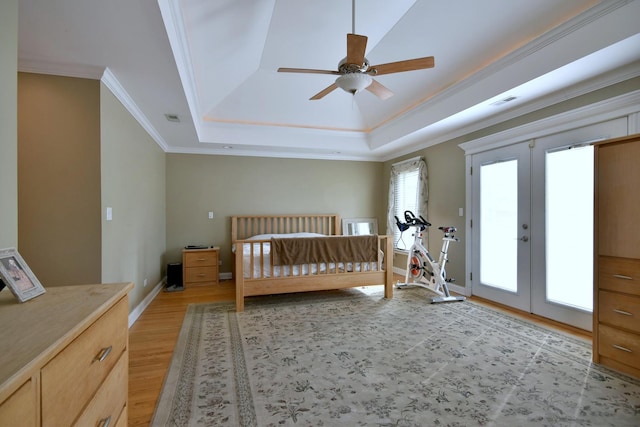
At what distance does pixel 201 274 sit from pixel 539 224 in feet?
→ 15.4

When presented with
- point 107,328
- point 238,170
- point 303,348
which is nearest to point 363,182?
point 238,170

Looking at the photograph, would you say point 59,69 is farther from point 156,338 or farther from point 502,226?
point 502,226

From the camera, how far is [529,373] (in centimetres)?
217

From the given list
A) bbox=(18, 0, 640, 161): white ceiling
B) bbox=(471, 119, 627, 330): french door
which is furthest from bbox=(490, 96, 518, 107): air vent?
bbox=(471, 119, 627, 330): french door

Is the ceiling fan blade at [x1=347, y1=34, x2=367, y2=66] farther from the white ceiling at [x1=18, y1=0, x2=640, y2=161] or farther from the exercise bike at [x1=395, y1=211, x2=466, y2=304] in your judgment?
the exercise bike at [x1=395, y1=211, x2=466, y2=304]

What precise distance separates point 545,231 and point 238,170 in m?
4.68

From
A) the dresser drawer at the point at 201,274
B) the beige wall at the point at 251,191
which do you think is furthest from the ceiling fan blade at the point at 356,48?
the dresser drawer at the point at 201,274

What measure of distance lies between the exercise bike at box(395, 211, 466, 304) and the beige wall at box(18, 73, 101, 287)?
3635 mm

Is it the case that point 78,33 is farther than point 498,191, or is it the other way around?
point 498,191

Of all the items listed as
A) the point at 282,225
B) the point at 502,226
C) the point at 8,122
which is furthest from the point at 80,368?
the point at 282,225

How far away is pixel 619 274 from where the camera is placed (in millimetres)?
2191

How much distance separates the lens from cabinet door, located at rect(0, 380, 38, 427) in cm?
56

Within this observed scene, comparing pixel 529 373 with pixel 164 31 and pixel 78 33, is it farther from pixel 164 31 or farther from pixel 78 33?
pixel 78 33

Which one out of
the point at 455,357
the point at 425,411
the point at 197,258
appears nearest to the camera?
the point at 425,411
